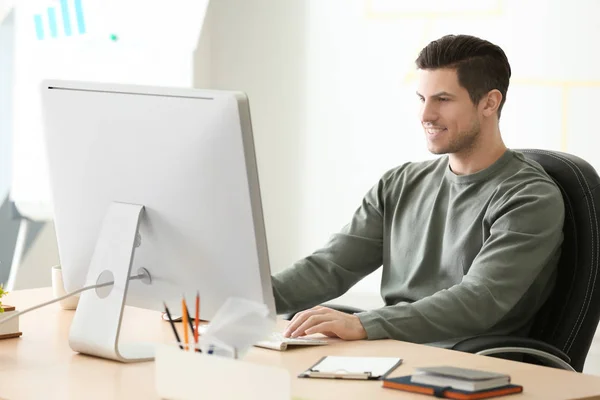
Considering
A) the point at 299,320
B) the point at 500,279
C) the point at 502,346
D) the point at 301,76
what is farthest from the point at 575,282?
the point at 301,76

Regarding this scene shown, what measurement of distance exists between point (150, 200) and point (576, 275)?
1.12 metres

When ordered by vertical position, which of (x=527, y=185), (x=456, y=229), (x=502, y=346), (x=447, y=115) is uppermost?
(x=447, y=115)

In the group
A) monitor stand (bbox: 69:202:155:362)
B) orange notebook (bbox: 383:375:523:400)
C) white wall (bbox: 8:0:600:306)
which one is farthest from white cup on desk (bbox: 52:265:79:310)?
white wall (bbox: 8:0:600:306)

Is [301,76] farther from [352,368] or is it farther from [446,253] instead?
[352,368]

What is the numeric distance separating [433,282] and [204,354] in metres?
1.21

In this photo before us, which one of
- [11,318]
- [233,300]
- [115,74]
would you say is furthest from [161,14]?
[233,300]

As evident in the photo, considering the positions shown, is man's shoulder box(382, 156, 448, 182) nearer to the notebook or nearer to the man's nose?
the man's nose

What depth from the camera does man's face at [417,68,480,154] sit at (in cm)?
250

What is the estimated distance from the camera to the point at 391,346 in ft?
6.25

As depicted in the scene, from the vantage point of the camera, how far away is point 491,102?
256cm

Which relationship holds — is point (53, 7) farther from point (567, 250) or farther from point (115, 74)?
point (567, 250)

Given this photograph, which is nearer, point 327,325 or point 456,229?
point 327,325

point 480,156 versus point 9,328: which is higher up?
point 480,156

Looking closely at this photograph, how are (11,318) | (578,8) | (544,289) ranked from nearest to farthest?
1. (11,318)
2. (544,289)
3. (578,8)
